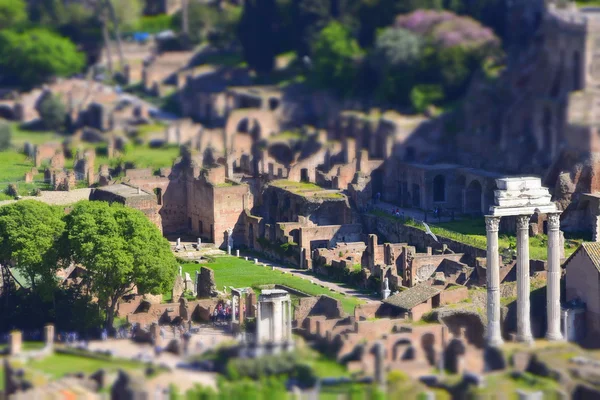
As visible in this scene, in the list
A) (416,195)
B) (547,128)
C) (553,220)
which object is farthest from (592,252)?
(547,128)

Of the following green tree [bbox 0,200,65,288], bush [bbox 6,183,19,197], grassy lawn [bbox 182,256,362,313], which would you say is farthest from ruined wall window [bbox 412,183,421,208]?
green tree [bbox 0,200,65,288]

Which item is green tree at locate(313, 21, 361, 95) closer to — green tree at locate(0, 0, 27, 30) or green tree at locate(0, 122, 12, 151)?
green tree at locate(0, 122, 12, 151)

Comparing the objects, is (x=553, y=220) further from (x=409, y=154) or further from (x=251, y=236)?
(x=409, y=154)

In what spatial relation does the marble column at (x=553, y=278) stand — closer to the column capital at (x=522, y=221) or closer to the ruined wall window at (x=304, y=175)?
the column capital at (x=522, y=221)

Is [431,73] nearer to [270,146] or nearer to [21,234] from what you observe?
[270,146]

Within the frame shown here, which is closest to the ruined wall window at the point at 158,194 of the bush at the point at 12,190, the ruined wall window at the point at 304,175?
the bush at the point at 12,190

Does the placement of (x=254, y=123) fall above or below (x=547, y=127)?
above
